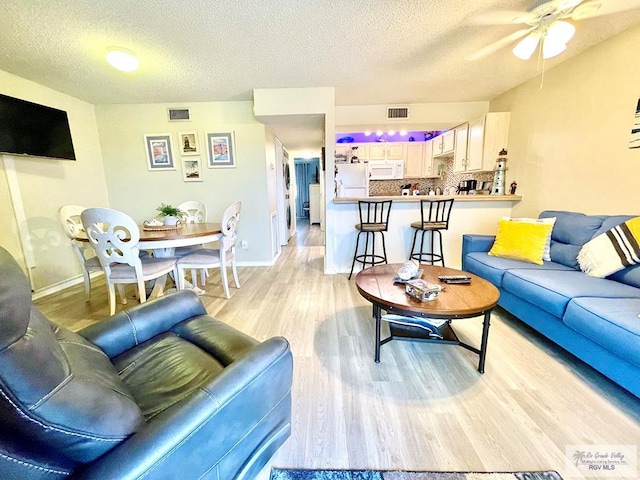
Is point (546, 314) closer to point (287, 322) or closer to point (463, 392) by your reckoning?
point (463, 392)

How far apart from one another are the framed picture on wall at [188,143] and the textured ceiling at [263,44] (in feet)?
1.67

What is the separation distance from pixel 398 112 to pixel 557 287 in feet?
10.2

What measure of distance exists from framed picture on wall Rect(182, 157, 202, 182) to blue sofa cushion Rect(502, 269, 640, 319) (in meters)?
3.92

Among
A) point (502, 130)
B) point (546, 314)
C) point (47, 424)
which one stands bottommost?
point (546, 314)

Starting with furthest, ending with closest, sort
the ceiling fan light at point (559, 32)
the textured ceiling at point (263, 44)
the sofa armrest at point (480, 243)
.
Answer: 1. the sofa armrest at point (480, 243)
2. the textured ceiling at point (263, 44)
3. the ceiling fan light at point (559, 32)

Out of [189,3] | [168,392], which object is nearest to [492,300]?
[168,392]

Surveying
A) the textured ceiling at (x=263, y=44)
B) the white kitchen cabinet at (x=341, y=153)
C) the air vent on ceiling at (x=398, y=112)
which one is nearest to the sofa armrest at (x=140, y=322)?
the textured ceiling at (x=263, y=44)

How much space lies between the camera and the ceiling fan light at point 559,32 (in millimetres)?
1731

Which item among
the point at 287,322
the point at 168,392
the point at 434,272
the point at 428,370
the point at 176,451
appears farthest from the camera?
the point at 287,322

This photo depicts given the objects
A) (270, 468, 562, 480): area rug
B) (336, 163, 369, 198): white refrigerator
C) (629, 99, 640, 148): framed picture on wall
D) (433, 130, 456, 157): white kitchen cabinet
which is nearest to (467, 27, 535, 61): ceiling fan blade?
(629, 99, 640, 148): framed picture on wall

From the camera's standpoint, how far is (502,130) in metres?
3.53

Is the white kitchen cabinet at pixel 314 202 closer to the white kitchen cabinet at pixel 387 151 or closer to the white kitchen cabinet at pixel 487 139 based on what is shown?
the white kitchen cabinet at pixel 387 151

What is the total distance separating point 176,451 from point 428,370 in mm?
1509

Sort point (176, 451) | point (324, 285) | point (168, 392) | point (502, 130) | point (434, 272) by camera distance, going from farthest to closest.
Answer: point (502, 130)
point (324, 285)
point (434, 272)
point (168, 392)
point (176, 451)
